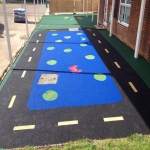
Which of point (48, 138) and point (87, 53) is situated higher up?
point (87, 53)

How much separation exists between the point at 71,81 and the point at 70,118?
1797 mm

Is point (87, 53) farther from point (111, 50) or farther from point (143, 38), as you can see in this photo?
point (143, 38)

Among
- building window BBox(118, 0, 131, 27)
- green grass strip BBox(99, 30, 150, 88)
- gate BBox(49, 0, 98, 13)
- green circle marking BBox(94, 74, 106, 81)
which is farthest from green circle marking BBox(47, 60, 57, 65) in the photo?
gate BBox(49, 0, 98, 13)

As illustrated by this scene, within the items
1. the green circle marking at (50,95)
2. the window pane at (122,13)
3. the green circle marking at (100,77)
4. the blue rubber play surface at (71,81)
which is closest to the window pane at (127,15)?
the window pane at (122,13)

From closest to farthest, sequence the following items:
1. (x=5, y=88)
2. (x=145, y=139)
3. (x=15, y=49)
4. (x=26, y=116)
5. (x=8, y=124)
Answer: (x=145, y=139) < (x=8, y=124) < (x=26, y=116) < (x=5, y=88) < (x=15, y=49)

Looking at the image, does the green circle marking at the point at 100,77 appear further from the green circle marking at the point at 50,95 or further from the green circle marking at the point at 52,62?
the green circle marking at the point at 52,62

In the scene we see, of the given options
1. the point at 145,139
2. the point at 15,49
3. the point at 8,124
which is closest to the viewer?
the point at 145,139

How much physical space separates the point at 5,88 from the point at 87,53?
421 centimetres

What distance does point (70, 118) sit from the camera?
3896 millimetres

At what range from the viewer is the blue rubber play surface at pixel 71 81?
4531 mm

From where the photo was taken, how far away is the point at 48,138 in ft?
11.0

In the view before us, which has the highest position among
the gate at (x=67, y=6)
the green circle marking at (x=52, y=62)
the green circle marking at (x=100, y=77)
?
the gate at (x=67, y=6)

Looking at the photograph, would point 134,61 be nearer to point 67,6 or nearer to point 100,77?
point 100,77

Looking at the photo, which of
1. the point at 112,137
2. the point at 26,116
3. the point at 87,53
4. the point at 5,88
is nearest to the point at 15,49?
the point at 87,53
